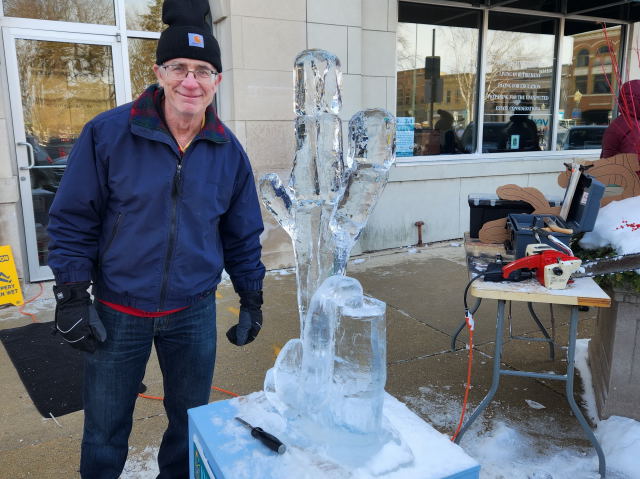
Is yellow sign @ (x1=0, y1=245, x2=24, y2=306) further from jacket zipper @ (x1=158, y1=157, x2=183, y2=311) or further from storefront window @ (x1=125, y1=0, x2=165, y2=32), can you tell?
jacket zipper @ (x1=158, y1=157, x2=183, y2=311)

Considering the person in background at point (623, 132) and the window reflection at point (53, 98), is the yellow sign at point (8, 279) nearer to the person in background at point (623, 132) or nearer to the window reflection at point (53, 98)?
the window reflection at point (53, 98)

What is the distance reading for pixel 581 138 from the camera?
7.88 m

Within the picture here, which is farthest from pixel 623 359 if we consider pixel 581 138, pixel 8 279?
pixel 581 138

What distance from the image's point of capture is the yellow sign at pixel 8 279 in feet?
14.6

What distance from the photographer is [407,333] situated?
4.04 m

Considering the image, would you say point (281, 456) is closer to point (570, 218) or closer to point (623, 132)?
point (570, 218)

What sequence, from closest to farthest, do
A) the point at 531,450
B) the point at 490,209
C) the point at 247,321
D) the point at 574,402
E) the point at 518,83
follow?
the point at 247,321
the point at 574,402
the point at 531,450
the point at 490,209
the point at 518,83

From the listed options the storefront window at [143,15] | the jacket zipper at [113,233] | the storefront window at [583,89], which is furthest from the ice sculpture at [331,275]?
the storefront window at [583,89]

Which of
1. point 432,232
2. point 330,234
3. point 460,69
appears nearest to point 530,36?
point 460,69

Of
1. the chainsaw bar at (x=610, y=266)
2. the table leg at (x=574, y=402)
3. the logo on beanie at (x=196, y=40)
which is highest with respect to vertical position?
the logo on beanie at (x=196, y=40)

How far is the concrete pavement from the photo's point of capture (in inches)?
104

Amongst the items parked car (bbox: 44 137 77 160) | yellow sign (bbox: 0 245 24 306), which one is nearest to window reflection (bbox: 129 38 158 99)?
parked car (bbox: 44 137 77 160)

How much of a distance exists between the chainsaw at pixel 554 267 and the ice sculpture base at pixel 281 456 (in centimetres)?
108

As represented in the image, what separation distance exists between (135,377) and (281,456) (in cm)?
76
